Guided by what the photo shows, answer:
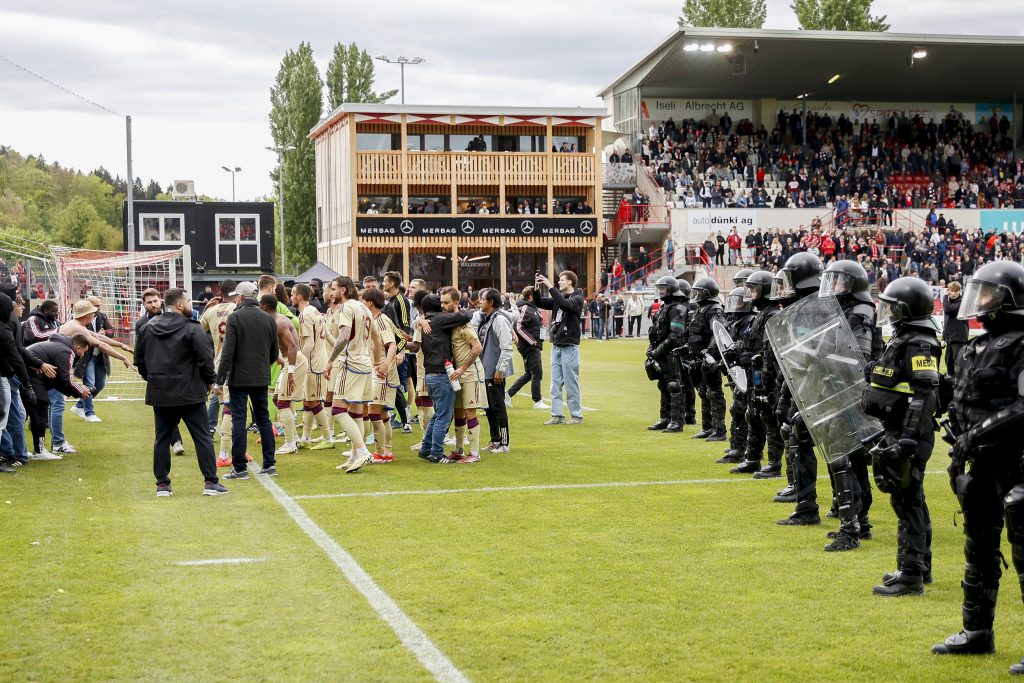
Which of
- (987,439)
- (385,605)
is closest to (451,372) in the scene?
(385,605)

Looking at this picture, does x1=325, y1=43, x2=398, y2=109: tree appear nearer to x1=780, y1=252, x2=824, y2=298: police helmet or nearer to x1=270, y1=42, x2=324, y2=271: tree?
x1=270, y1=42, x2=324, y2=271: tree

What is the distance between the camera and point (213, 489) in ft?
34.5

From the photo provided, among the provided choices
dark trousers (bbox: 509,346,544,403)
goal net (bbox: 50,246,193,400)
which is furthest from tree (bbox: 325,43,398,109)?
dark trousers (bbox: 509,346,544,403)

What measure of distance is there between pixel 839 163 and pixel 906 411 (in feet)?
157

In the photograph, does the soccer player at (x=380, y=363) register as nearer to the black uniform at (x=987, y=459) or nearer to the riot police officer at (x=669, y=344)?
the riot police officer at (x=669, y=344)

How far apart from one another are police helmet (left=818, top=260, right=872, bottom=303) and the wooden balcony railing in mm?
40902

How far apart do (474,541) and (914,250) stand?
38288mm

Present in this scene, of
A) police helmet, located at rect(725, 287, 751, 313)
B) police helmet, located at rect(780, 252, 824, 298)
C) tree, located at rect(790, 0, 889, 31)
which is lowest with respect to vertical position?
police helmet, located at rect(725, 287, 751, 313)

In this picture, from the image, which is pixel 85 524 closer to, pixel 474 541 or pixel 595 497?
pixel 474 541

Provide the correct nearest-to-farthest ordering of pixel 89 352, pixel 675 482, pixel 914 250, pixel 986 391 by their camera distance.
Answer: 1. pixel 986 391
2. pixel 675 482
3. pixel 89 352
4. pixel 914 250

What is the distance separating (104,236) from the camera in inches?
3265

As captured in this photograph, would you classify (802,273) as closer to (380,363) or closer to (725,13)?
(380,363)

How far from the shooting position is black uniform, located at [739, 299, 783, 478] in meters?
9.93

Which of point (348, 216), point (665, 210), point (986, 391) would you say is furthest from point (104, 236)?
point (986, 391)
